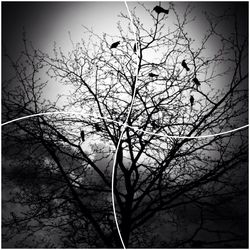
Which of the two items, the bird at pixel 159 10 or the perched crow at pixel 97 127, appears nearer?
the bird at pixel 159 10

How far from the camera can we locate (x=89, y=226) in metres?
6.07

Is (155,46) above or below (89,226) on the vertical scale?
above

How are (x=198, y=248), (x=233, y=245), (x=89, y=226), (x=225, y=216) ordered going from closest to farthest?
(x=233, y=245) → (x=198, y=248) → (x=225, y=216) → (x=89, y=226)

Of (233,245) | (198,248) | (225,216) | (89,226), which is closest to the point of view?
(233,245)

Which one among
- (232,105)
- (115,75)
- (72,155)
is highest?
(115,75)

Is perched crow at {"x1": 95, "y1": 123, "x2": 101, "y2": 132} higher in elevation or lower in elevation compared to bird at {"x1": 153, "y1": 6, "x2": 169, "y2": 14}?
lower

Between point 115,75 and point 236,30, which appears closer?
point 236,30

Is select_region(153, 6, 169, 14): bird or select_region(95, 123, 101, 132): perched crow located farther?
select_region(95, 123, 101, 132): perched crow

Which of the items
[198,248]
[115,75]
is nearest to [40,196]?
[115,75]

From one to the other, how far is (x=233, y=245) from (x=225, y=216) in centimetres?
89

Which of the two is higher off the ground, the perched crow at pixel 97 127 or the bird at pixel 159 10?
the bird at pixel 159 10

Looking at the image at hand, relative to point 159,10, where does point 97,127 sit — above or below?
below

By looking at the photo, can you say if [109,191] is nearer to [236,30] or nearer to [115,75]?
[115,75]

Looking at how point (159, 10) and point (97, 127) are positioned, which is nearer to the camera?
point (159, 10)
